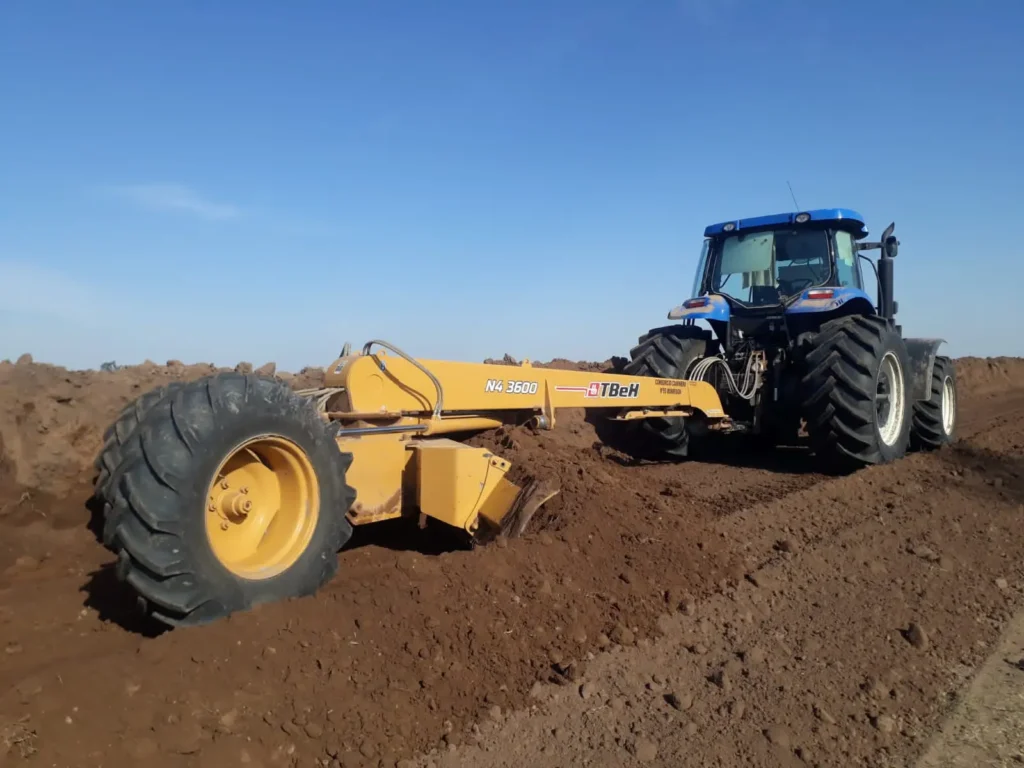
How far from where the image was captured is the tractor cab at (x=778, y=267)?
7730 millimetres

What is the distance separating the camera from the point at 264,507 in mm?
3559

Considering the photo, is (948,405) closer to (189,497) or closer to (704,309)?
(704,309)

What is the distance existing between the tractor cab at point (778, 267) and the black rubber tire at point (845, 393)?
53 centimetres

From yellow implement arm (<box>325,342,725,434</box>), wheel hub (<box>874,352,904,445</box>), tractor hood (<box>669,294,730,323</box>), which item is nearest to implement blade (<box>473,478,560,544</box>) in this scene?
yellow implement arm (<box>325,342,725,434</box>)

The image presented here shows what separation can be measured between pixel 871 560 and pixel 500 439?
7.52 feet

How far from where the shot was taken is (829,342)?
694cm

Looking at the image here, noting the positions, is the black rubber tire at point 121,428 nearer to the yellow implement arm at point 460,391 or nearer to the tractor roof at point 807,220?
the yellow implement arm at point 460,391

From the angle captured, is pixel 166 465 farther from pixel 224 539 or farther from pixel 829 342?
pixel 829 342

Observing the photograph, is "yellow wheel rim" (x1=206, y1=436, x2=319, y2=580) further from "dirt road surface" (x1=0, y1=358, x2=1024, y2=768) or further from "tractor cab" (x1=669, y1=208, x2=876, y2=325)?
"tractor cab" (x1=669, y1=208, x2=876, y2=325)

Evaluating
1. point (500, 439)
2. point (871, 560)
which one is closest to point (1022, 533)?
point (871, 560)

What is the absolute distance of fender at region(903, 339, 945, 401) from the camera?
8211 mm

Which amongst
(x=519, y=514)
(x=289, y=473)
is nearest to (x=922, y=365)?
(x=519, y=514)

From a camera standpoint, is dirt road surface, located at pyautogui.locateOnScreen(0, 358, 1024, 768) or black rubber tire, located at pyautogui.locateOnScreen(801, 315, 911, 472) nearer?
dirt road surface, located at pyautogui.locateOnScreen(0, 358, 1024, 768)

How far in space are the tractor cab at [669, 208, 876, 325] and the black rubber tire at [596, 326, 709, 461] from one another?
229 millimetres
